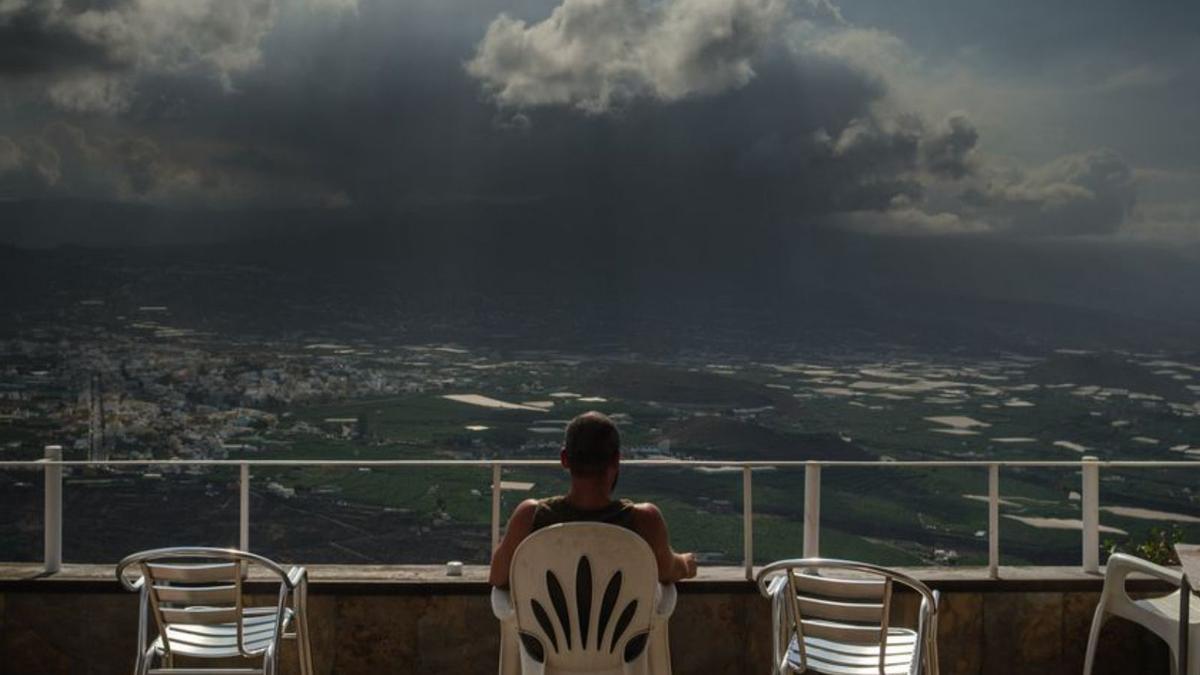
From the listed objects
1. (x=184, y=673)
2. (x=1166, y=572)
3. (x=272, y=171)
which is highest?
(x=272, y=171)

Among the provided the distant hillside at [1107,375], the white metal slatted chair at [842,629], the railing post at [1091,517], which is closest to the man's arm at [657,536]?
the white metal slatted chair at [842,629]

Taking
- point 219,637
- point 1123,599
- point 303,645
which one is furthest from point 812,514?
point 219,637

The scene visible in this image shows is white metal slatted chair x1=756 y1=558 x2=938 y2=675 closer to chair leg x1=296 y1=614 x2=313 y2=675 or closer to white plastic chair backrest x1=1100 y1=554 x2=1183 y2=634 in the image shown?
white plastic chair backrest x1=1100 y1=554 x2=1183 y2=634

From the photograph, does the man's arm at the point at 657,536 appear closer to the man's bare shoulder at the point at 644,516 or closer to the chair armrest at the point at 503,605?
the man's bare shoulder at the point at 644,516

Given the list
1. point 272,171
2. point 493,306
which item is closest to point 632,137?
point 493,306

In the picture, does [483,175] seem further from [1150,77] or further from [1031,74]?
[1150,77]

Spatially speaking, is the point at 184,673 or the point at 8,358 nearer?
the point at 184,673

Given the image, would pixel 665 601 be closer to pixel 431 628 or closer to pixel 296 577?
pixel 296 577
